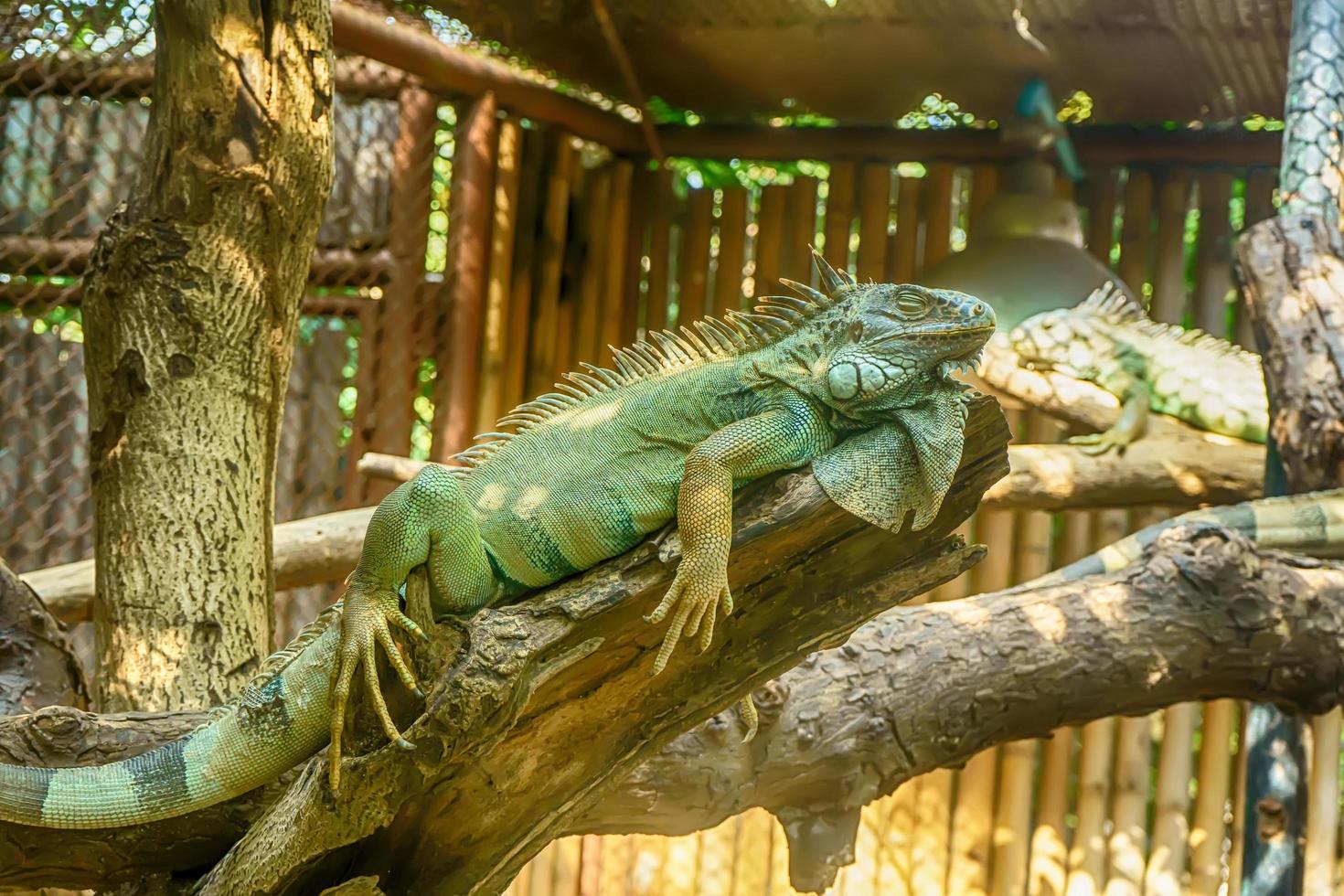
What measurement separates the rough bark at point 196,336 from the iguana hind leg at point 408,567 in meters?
1.12

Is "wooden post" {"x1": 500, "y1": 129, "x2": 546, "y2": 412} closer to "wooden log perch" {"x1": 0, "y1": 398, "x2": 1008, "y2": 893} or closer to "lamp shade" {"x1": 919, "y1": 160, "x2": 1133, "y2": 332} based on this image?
"lamp shade" {"x1": 919, "y1": 160, "x2": 1133, "y2": 332}

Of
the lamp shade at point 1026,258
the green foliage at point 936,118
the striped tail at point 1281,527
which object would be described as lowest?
the striped tail at point 1281,527

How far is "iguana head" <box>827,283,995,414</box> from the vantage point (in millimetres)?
2846

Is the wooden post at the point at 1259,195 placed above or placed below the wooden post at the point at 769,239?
above

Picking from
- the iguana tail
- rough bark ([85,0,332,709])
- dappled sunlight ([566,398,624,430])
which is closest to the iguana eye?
dappled sunlight ([566,398,624,430])

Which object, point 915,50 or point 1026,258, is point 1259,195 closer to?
point 1026,258

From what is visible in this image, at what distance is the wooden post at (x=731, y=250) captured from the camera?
745 centimetres

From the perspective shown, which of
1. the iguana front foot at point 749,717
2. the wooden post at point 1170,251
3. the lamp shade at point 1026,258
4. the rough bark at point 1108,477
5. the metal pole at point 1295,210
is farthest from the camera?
the wooden post at point 1170,251

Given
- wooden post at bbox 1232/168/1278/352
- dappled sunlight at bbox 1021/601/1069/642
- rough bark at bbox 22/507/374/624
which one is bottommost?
rough bark at bbox 22/507/374/624

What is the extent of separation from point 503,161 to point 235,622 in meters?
3.97

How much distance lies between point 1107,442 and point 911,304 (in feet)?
12.2

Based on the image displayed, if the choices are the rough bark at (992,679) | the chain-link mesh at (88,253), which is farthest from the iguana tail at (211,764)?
the chain-link mesh at (88,253)

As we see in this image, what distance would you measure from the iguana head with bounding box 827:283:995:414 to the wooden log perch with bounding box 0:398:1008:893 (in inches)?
6.4

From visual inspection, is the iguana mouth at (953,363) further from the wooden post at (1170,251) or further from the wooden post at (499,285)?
the wooden post at (1170,251)
